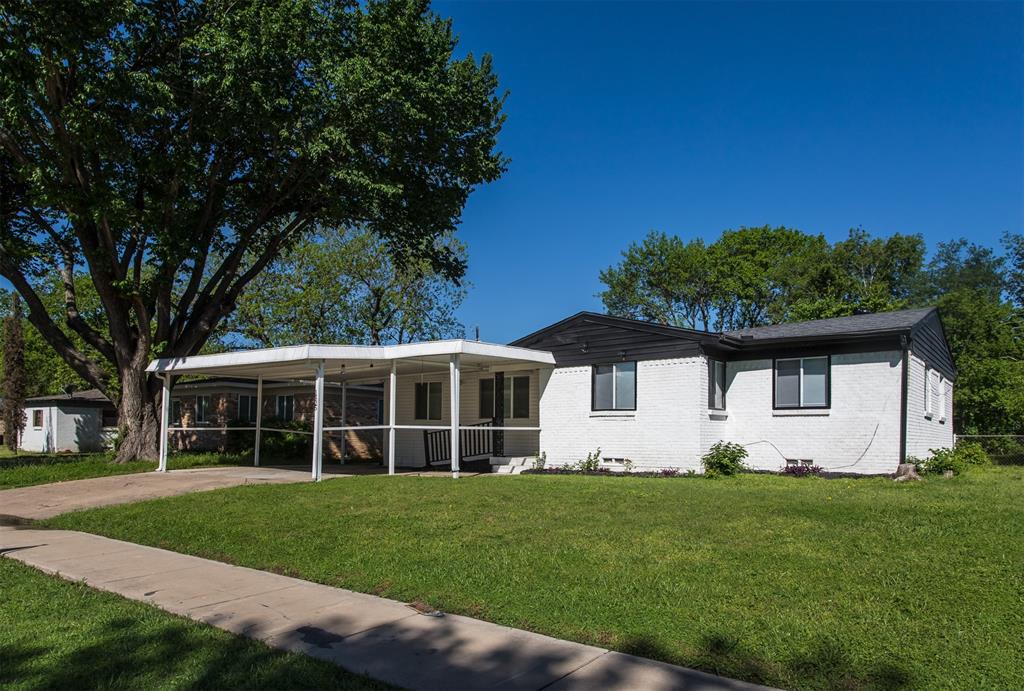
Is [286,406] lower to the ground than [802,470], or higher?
higher

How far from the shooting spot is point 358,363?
1703cm

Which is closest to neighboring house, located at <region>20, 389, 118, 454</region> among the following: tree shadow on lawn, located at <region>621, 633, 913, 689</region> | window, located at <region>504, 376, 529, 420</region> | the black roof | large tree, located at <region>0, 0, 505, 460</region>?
large tree, located at <region>0, 0, 505, 460</region>

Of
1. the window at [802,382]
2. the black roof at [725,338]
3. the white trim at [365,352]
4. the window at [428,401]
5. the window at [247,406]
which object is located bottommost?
the window at [247,406]

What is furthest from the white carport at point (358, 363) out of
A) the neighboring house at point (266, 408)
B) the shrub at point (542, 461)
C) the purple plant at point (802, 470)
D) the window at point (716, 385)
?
the neighboring house at point (266, 408)

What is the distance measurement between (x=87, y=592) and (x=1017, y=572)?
8.07 meters

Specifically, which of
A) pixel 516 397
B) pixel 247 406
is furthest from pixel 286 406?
pixel 516 397

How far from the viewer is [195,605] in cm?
627

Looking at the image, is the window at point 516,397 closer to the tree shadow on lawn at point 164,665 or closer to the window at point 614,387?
the window at point 614,387

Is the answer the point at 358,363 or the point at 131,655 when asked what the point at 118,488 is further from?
the point at 131,655

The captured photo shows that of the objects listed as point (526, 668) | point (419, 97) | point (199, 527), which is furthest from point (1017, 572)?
point (419, 97)

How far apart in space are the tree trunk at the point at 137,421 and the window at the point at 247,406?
10.00 meters

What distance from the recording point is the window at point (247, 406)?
3106 centimetres

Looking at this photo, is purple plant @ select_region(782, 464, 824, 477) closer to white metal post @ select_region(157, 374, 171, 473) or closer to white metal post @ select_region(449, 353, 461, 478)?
white metal post @ select_region(449, 353, 461, 478)

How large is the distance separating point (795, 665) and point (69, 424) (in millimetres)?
39775
